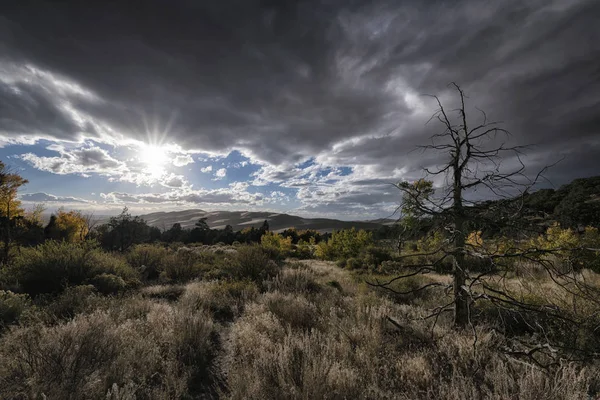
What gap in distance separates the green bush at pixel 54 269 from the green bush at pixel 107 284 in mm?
294

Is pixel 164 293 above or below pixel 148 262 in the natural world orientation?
below

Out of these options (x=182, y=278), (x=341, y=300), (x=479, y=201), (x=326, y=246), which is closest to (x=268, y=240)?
(x=326, y=246)

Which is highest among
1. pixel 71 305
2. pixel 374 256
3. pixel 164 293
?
pixel 71 305

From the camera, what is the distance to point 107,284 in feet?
27.8

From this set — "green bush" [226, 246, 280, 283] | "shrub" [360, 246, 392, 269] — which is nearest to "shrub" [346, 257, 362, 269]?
"shrub" [360, 246, 392, 269]

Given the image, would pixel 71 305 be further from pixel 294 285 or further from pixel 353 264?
pixel 353 264

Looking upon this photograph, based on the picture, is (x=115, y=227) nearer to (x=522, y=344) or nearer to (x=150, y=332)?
(x=150, y=332)

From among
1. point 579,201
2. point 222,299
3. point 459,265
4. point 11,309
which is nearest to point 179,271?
point 222,299

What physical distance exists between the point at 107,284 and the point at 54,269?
5.84 ft

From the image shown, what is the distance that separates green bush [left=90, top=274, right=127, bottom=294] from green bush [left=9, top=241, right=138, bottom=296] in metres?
0.29

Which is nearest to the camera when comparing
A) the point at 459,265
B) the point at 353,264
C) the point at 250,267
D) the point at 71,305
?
the point at 459,265

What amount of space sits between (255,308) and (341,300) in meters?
2.39

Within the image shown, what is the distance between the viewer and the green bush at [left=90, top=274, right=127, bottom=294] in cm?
841

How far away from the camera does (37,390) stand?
2693 mm
